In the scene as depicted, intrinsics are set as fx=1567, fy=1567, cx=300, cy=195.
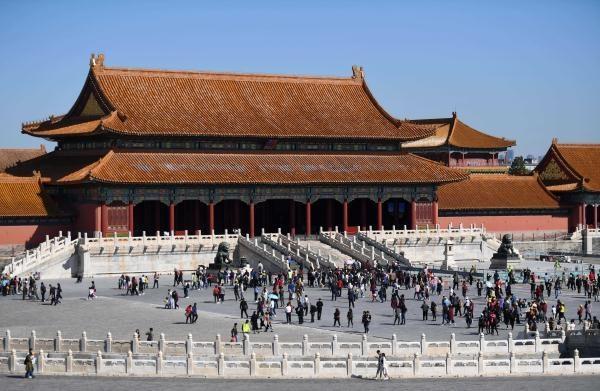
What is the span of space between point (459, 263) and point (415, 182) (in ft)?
21.8

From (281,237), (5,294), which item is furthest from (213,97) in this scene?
(5,294)

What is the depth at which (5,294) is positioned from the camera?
81.8 meters

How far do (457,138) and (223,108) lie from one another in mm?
33319

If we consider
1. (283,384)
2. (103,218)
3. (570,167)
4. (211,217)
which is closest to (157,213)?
(211,217)

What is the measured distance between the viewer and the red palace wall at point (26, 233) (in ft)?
311

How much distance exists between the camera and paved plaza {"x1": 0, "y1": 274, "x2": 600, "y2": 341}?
66438mm

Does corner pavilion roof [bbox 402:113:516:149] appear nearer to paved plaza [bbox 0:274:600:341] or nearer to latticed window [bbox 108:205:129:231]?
latticed window [bbox 108:205:129:231]

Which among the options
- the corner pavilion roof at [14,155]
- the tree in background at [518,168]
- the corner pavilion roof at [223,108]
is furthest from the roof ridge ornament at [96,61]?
the tree in background at [518,168]

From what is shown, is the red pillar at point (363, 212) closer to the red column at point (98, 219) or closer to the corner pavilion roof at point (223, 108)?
the corner pavilion roof at point (223, 108)

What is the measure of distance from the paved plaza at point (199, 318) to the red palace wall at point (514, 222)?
32.6 meters

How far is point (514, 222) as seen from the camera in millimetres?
Answer: 118688

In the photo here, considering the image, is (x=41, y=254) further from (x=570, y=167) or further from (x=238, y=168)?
(x=570, y=167)

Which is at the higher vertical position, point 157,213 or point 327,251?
point 157,213

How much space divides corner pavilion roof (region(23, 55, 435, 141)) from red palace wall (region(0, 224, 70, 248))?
7143 mm
